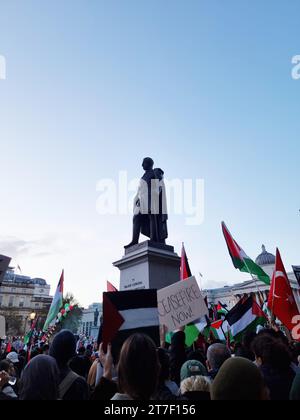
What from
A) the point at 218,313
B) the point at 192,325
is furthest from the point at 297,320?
the point at 218,313

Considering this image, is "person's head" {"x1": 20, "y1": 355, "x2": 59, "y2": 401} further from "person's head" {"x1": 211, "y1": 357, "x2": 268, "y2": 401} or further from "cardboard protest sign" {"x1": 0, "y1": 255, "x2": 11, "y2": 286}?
"cardboard protest sign" {"x1": 0, "y1": 255, "x2": 11, "y2": 286}

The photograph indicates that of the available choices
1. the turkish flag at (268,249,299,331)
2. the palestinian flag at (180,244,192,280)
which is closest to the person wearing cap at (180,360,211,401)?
the turkish flag at (268,249,299,331)

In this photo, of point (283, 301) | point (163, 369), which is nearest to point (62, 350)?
point (163, 369)

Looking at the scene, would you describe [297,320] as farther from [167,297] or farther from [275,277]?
[167,297]

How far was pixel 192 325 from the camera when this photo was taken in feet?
23.6

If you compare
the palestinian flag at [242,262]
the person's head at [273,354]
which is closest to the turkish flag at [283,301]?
the palestinian flag at [242,262]

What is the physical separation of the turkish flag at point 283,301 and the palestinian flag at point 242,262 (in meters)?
1.00

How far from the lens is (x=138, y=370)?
7.57 feet

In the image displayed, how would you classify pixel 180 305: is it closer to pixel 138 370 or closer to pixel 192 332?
pixel 192 332

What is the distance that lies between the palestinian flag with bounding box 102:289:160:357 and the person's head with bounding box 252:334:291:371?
4.26ft

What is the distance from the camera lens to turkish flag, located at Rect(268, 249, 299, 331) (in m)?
7.10

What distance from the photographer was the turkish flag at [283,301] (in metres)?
7.10

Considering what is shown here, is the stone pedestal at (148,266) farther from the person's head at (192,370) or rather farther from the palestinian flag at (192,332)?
the person's head at (192,370)

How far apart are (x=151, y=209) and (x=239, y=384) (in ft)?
28.9
